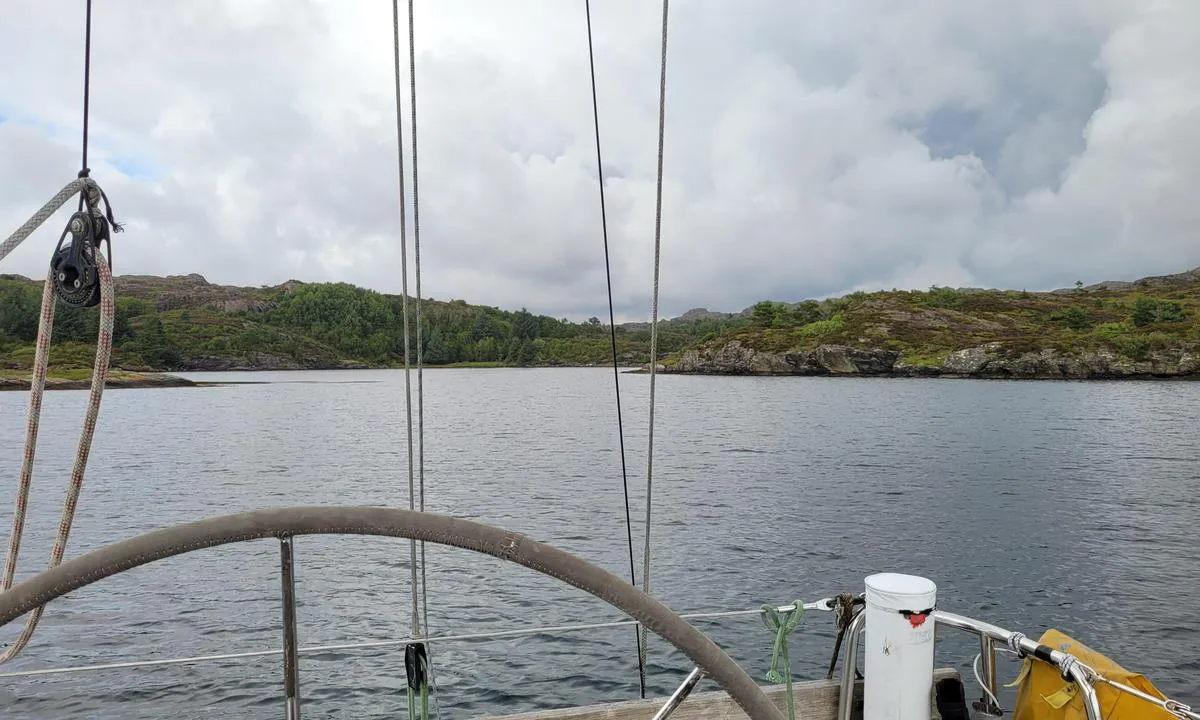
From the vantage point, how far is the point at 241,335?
539 feet

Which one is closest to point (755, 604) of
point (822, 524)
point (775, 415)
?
point (822, 524)

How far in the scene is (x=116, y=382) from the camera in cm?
11481

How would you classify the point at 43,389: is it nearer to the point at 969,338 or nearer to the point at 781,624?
the point at 781,624

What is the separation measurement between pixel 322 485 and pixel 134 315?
132 meters

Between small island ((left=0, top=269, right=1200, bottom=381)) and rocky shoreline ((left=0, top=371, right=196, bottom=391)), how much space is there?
0.83 feet

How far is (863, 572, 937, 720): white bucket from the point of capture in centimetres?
369

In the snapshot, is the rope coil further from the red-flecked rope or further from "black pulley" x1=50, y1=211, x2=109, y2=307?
"black pulley" x1=50, y1=211, x2=109, y2=307

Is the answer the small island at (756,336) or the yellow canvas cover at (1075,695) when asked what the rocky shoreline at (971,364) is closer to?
the small island at (756,336)

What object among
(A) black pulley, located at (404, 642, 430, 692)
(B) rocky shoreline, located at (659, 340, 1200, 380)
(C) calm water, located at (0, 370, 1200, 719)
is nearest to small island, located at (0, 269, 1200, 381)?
(B) rocky shoreline, located at (659, 340, 1200, 380)

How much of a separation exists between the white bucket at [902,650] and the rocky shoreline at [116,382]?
4584 inches

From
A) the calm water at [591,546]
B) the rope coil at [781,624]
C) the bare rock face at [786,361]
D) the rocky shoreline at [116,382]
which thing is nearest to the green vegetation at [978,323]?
the bare rock face at [786,361]

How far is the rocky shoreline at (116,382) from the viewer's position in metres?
100

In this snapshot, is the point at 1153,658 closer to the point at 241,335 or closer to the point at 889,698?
the point at 889,698

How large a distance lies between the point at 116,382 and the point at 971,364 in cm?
12244
